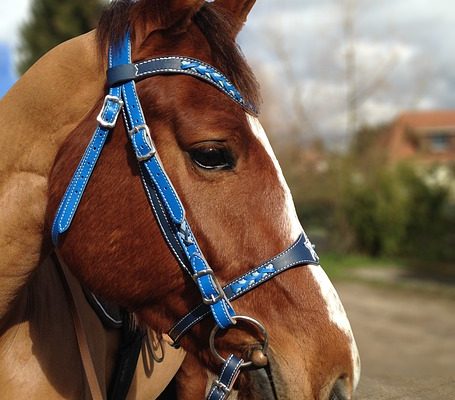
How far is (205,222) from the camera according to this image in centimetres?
163

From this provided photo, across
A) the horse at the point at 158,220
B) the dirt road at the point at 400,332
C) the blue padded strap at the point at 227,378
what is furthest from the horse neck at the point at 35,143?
the dirt road at the point at 400,332

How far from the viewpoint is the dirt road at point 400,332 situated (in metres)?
6.83

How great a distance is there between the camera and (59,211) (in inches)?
66.6

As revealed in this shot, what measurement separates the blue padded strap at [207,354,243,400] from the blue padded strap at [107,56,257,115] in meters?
0.78

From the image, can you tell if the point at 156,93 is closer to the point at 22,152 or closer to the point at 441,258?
the point at 22,152

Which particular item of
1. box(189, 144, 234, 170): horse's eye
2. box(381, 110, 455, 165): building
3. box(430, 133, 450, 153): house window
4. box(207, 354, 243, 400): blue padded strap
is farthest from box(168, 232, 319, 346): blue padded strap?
box(430, 133, 450, 153): house window

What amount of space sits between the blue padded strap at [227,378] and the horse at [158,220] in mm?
32

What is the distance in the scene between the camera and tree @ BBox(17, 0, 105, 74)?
15922 mm

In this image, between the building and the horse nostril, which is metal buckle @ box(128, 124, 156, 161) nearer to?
the horse nostril

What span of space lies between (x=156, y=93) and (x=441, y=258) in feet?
49.9

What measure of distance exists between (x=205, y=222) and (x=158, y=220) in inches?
5.9

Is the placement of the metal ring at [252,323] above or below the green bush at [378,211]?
above

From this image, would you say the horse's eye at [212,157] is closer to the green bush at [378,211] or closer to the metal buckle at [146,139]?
the metal buckle at [146,139]

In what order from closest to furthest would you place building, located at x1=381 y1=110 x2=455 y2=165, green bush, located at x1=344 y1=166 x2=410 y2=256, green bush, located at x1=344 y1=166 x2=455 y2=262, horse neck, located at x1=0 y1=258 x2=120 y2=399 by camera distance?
horse neck, located at x1=0 y1=258 x2=120 y2=399, green bush, located at x1=344 y1=166 x2=455 y2=262, green bush, located at x1=344 y1=166 x2=410 y2=256, building, located at x1=381 y1=110 x2=455 y2=165
